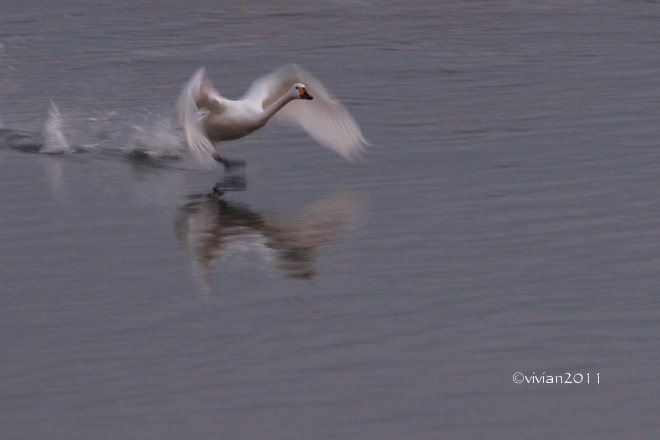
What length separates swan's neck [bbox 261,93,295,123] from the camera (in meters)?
12.8

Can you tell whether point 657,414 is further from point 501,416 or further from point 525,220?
point 525,220

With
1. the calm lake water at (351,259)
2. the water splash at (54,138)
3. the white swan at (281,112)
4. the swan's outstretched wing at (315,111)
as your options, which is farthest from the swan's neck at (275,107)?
the water splash at (54,138)

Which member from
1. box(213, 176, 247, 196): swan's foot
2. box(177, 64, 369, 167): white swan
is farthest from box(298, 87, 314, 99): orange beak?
box(213, 176, 247, 196): swan's foot

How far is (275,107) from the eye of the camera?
1285 cm

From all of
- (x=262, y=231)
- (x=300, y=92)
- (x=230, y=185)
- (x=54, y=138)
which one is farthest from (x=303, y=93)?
(x=54, y=138)

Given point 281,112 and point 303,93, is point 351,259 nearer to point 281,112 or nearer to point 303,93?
point 303,93

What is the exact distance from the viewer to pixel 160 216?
11.4 m

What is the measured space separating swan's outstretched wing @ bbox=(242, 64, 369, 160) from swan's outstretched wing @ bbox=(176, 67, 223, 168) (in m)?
0.53

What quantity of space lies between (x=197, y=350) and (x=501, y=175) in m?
4.93

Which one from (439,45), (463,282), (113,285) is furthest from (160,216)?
(439,45)

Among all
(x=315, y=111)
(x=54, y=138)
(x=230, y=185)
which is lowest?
(x=230, y=185)

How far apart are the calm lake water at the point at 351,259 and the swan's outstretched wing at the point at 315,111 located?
0.68ft

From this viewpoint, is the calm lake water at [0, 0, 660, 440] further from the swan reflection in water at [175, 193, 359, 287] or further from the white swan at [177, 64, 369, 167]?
the white swan at [177, 64, 369, 167]

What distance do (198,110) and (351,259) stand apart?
347cm
